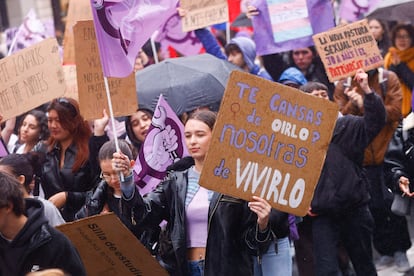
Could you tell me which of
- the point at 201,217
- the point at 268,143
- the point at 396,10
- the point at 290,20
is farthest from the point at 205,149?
the point at 290,20

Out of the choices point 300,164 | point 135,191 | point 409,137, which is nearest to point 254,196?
point 300,164

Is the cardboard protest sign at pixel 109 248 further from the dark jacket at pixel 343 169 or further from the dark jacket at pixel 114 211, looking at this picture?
the dark jacket at pixel 343 169

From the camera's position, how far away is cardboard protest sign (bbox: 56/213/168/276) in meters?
5.86

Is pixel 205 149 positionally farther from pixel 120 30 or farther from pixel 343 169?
pixel 343 169

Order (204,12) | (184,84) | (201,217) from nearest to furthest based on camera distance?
(201,217), (184,84), (204,12)

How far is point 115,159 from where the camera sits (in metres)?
5.91

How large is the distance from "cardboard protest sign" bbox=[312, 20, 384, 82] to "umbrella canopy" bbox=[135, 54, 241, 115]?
100 cm

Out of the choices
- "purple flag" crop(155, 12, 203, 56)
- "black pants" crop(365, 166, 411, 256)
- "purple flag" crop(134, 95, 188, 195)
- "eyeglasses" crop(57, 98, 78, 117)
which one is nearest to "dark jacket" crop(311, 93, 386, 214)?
"purple flag" crop(134, 95, 188, 195)

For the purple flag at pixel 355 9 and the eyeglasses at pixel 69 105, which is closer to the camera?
the eyeglasses at pixel 69 105

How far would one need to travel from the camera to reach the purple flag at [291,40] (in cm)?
969

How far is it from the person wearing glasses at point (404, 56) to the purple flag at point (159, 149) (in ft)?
12.8

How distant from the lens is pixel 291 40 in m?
9.75

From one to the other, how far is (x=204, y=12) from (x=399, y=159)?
297 cm

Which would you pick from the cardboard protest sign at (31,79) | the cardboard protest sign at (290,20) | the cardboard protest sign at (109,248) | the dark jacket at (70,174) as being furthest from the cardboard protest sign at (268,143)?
the cardboard protest sign at (290,20)
